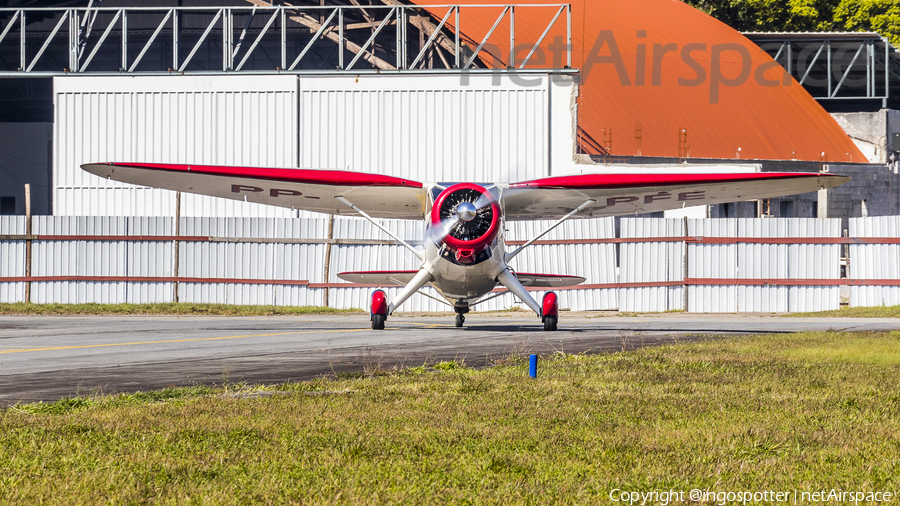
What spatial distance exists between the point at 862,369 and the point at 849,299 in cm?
1652

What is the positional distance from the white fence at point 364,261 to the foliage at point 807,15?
3324 cm

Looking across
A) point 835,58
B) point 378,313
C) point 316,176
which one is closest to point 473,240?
point 378,313

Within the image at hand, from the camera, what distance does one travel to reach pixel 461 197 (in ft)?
52.1

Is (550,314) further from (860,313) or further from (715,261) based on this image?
(860,313)

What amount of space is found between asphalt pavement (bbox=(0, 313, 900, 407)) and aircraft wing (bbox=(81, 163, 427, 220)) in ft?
7.85

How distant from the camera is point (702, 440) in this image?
5336mm

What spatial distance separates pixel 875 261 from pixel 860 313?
1985 millimetres

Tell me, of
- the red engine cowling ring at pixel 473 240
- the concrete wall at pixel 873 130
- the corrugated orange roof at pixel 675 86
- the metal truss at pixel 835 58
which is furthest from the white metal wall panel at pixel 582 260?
the metal truss at pixel 835 58

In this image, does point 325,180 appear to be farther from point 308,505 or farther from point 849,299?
point 849,299

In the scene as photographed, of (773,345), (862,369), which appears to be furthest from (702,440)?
(773,345)

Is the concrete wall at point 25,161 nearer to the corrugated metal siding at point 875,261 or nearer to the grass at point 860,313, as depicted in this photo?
the grass at point 860,313

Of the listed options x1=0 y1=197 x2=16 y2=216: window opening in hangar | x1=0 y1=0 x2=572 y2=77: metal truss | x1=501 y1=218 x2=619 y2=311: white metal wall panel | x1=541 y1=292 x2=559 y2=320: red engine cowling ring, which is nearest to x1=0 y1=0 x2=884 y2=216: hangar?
x1=0 y1=0 x2=572 y2=77: metal truss

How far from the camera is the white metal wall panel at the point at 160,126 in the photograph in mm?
29453

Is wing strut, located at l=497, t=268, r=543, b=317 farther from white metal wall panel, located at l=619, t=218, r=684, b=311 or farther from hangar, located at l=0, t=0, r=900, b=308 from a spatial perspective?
Result: white metal wall panel, located at l=619, t=218, r=684, b=311
